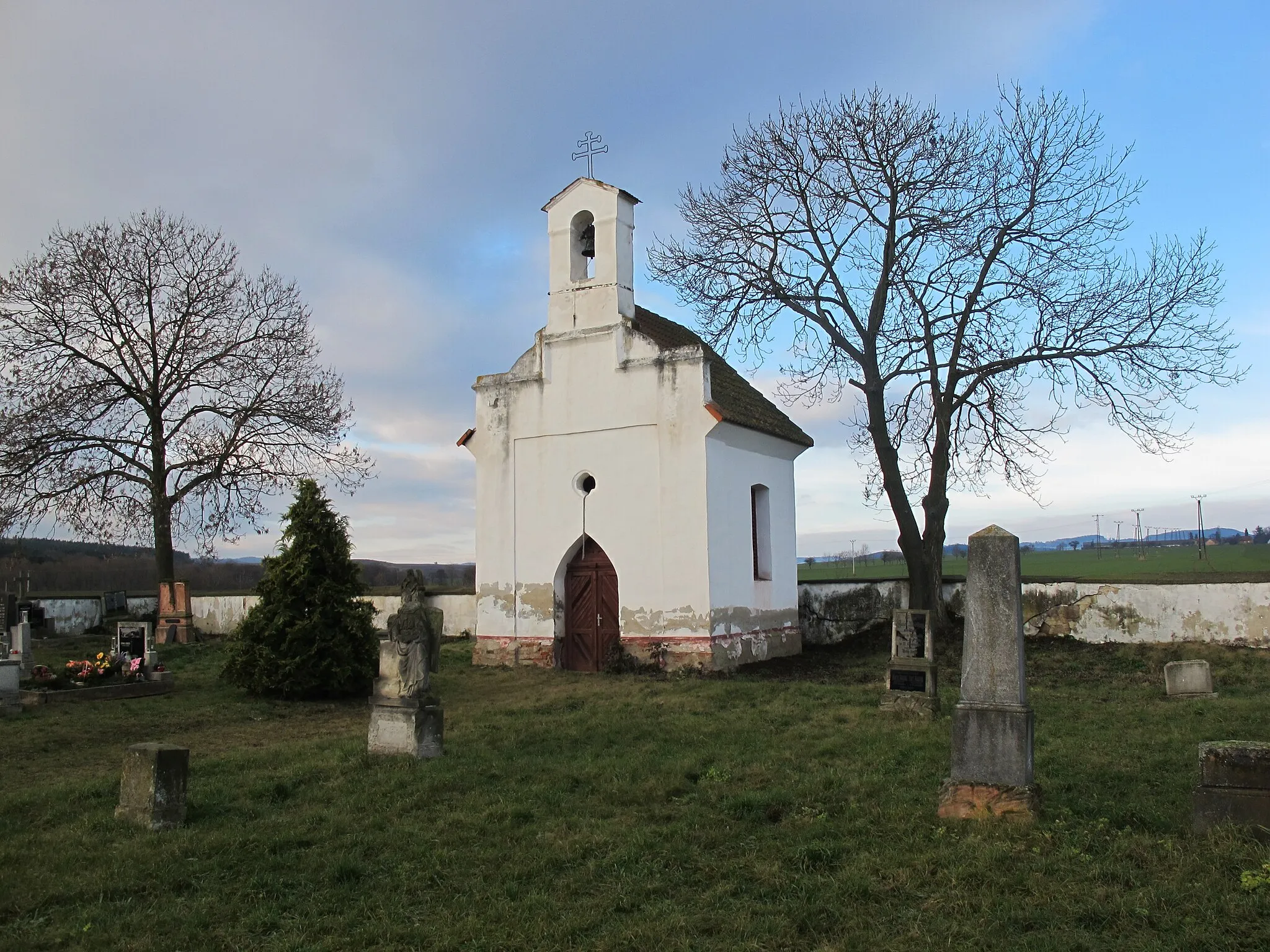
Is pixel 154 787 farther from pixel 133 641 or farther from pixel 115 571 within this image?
pixel 115 571

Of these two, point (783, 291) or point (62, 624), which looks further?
point (62, 624)

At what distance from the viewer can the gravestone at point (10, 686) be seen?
14203mm

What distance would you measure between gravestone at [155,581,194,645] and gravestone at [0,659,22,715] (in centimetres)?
1126

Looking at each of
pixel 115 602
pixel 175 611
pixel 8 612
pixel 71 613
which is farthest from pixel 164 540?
pixel 8 612

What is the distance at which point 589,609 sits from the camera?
19.3 meters

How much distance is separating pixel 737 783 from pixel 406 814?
2963 millimetres

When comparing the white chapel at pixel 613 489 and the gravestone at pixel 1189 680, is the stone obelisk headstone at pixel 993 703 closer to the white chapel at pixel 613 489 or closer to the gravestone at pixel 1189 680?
the gravestone at pixel 1189 680

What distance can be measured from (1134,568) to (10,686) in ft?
170

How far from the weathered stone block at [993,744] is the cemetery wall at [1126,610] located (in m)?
12.4

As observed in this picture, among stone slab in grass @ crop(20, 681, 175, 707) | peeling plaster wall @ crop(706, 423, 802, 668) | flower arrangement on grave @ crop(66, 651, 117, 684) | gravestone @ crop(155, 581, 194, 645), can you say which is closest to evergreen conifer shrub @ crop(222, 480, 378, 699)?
stone slab in grass @ crop(20, 681, 175, 707)

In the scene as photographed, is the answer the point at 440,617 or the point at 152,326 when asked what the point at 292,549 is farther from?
the point at 152,326

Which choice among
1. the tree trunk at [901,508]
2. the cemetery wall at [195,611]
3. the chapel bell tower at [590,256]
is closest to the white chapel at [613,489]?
the chapel bell tower at [590,256]

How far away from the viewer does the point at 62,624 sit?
90.8 feet

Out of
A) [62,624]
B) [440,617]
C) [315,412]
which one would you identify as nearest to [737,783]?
[440,617]
